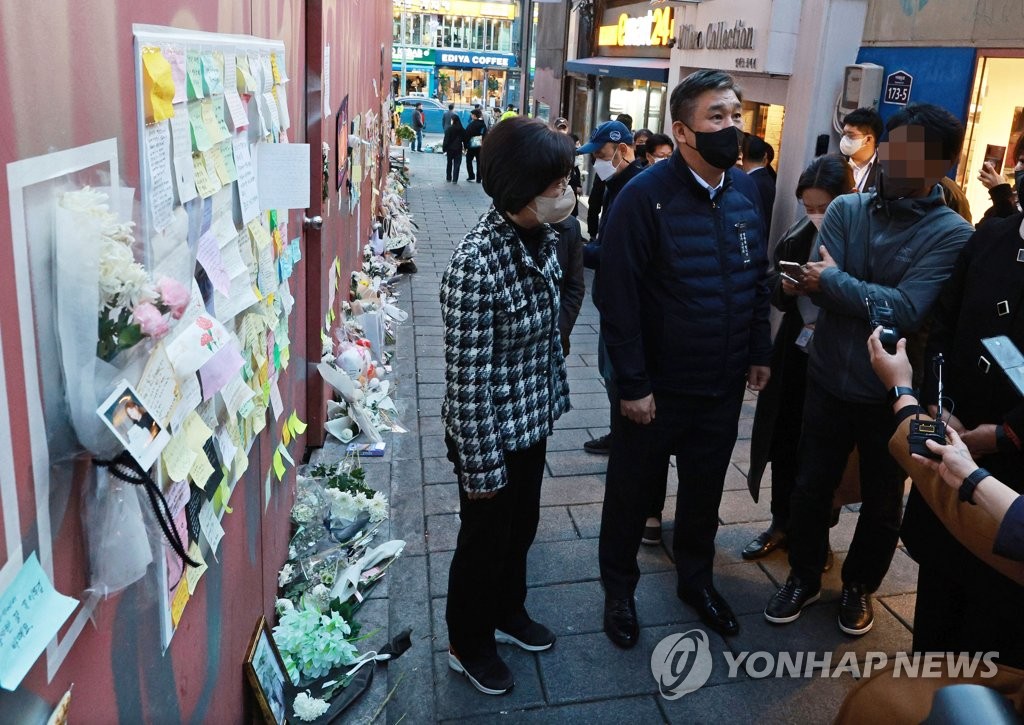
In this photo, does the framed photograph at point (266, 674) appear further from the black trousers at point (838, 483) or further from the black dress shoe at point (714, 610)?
the black trousers at point (838, 483)

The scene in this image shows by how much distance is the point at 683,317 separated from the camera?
280 cm

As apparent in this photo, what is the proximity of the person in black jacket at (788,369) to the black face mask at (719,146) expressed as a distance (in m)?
0.76

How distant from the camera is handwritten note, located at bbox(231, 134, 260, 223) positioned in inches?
78.9

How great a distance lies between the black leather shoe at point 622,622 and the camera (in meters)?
3.02

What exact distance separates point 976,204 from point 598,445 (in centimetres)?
319

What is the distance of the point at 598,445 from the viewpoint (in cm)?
473

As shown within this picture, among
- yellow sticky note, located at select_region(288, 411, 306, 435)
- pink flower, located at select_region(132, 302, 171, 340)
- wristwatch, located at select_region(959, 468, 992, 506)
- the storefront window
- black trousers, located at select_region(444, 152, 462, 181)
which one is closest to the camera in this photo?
pink flower, located at select_region(132, 302, 171, 340)

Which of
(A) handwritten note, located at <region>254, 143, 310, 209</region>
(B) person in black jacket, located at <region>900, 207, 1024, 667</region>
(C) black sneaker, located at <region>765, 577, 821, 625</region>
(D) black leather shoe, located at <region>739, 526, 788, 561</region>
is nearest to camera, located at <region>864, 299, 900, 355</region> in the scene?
(B) person in black jacket, located at <region>900, 207, 1024, 667</region>

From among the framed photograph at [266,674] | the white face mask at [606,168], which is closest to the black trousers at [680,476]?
the framed photograph at [266,674]

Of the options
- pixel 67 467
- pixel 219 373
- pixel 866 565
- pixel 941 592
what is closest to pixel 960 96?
pixel 866 565

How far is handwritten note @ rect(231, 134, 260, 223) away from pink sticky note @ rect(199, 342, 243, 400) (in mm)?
528

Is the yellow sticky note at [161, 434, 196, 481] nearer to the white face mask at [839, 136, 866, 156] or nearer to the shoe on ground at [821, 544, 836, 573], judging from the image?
the shoe on ground at [821, 544, 836, 573]

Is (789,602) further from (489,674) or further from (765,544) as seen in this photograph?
(489,674)

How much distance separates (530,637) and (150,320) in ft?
7.17
